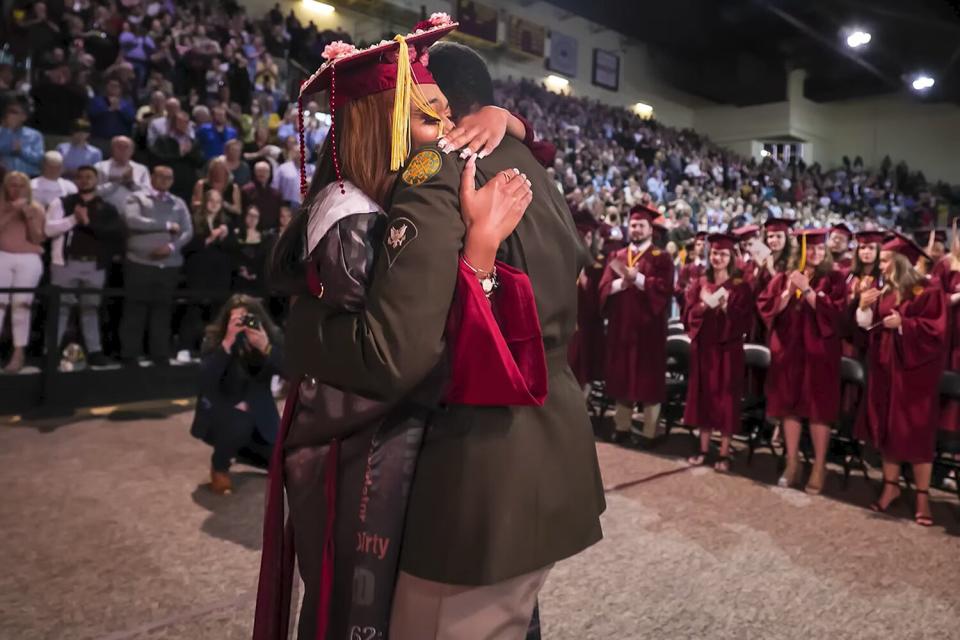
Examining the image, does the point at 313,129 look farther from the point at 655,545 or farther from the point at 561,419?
the point at 561,419

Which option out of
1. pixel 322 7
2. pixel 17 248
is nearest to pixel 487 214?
pixel 17 248

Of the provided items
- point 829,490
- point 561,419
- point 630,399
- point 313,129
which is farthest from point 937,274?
point 313,129

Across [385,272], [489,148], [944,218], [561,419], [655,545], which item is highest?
[944,218]

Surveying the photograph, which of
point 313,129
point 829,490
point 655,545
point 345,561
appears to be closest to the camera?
point 345,561

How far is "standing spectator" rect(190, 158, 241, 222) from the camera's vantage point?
7.40 m

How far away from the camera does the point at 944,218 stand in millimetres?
29672

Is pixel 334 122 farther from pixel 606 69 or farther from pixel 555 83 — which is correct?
pixel 606 69

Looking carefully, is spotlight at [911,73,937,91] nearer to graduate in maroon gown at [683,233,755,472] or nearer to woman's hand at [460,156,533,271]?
graduate in maroon gown at [683,233,755,472]

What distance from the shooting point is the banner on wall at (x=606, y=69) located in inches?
1248

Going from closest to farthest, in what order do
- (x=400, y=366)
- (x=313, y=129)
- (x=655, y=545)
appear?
1. (x=400, y=366)
2. (x=655, y=545)
3. (x=313, y=129)

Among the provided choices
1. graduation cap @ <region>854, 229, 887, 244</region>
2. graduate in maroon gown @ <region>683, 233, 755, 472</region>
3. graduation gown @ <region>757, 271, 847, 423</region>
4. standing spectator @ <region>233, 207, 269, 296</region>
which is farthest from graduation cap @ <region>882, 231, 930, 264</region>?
standing spectator @ <region>233, 207, 269, 296</region>

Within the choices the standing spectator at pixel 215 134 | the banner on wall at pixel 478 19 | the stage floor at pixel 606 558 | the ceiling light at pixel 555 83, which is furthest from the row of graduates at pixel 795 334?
the ceiling light at pixel 555 83

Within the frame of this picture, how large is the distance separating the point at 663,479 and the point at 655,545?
4.63 ft

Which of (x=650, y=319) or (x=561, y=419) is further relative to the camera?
(x=650, y=319)
